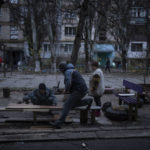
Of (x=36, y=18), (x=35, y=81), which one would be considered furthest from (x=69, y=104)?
(x=36, y=18)

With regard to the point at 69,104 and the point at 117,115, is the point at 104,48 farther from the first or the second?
the point at 69,104

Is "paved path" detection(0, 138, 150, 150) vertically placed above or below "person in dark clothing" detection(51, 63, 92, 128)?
below

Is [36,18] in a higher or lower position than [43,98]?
higher

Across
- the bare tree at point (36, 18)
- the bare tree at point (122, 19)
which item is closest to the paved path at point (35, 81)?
the bare tree at point (36, 18)

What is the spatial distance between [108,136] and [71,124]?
1.21 metres

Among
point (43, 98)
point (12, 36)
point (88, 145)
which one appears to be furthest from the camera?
point (12, 36)

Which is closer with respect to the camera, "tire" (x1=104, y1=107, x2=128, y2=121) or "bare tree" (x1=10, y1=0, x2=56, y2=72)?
"tire" (x1=104, y1=107, x2=128, y2=121)

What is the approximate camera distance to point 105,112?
7004 mm

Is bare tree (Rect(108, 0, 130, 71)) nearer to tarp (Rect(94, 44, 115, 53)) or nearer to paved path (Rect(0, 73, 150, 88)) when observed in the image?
paved path (Rect(0, 73, 150, 88))

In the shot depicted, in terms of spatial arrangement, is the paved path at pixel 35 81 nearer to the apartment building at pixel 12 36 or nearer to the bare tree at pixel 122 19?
the bare tree at pixel 122 19

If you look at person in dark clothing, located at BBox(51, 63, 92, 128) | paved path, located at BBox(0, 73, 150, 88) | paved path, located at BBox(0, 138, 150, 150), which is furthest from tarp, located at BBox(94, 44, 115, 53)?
paved path, located at BBox(0, 138, 150, 150)

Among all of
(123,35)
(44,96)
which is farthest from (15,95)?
(123,35)

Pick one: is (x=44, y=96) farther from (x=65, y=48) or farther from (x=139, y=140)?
(x=65, y=48)

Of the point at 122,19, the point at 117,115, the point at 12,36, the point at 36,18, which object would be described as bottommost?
the point at 117,115
